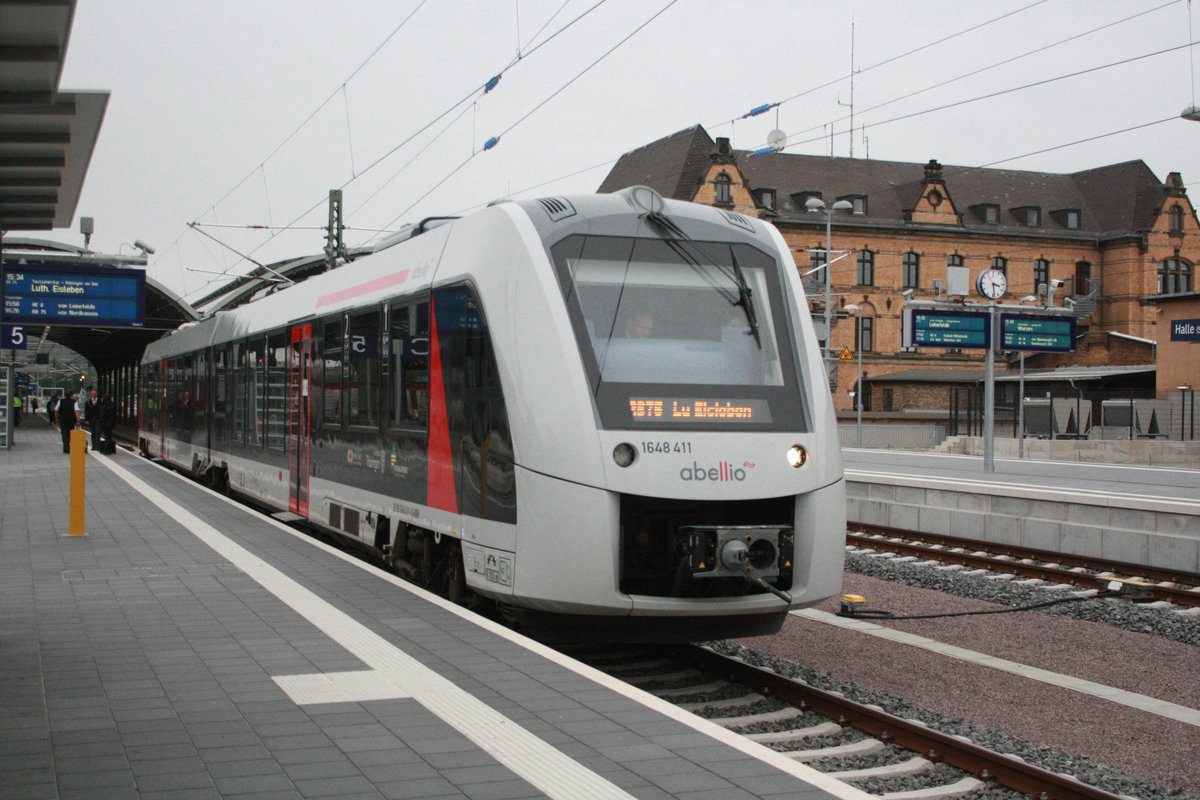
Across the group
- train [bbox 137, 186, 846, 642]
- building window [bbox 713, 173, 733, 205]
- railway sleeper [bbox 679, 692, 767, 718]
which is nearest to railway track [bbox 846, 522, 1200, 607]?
train [bbox 137, 186, 846, 642]

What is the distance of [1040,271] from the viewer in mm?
73312

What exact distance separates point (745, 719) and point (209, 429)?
15.6 m

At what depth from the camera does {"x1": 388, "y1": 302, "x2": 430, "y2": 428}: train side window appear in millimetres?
9609

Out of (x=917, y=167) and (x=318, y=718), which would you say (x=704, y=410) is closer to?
(x=318, y=718)

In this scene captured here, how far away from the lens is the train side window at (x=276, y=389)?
14.8 m

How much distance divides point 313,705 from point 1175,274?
77.1 metres

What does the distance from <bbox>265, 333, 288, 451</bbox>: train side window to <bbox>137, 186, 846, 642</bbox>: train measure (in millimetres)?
5117

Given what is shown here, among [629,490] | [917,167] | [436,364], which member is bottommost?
[629,490]

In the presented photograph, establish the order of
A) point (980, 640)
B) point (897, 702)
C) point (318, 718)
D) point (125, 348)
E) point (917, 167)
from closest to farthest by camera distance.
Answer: point (318, 718) → point (897, 702) → point (980, 640) → point (125, 348) → point (917, 167)

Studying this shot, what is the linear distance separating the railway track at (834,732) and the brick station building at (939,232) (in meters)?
56.4

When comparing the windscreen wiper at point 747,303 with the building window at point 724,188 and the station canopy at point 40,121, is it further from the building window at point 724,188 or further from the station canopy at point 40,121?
the building window at point 724,188

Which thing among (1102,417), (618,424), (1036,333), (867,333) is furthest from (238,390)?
(867,333)

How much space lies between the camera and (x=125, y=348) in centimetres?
4841

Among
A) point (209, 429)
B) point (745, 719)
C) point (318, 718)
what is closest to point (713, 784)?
point (318, 718)
